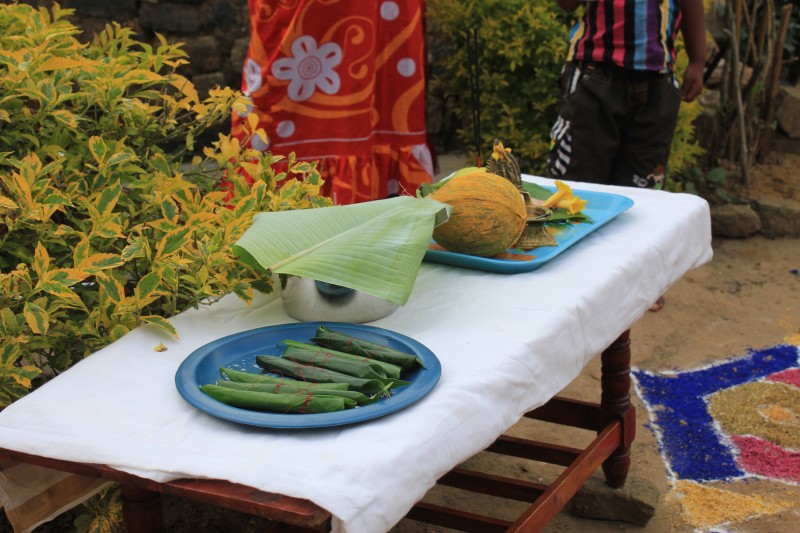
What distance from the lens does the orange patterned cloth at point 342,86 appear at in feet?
11.0

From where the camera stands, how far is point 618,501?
98.0 inches

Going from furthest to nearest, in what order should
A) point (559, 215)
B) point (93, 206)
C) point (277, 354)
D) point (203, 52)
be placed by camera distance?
point (203, 52)
point (559, 215)
point (93, 206)
point (277, 354)

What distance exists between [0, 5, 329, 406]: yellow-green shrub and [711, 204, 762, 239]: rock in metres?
3.59

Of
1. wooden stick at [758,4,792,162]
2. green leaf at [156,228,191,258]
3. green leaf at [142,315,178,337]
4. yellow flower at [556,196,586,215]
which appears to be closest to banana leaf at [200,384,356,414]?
green leaf at [142,315,178,337]

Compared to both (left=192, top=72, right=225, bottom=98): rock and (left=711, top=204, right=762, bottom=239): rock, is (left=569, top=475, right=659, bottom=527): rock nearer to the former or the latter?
(left=711, top=204, right=762, bottom=239): rock

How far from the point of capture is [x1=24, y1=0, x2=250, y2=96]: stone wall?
4.28 m

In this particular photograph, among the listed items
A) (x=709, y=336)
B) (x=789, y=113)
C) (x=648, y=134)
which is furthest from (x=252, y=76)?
(x=789, y=113)

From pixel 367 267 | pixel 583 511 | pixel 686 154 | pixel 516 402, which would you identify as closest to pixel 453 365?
pixel 516 402

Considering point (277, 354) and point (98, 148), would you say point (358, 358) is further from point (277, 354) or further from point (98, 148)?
point (98, 148)

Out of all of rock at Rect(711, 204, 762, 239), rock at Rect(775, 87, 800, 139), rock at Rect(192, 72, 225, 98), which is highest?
rock at Rect(192, 72, 225, 98)

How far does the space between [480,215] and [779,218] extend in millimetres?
3814

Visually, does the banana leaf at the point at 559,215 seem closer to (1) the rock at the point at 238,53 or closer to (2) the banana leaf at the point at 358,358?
(2) the banana leaf at the point at 358,358

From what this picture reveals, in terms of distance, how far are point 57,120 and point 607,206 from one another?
127 cm

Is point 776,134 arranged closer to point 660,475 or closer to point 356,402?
point 660,475
